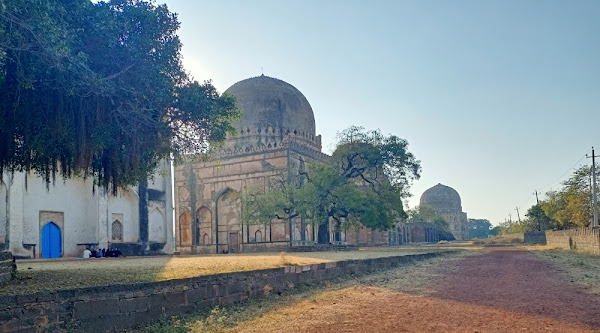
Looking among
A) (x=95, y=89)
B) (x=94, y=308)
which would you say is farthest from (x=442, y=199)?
(x=94, y=308)

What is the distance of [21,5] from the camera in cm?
776

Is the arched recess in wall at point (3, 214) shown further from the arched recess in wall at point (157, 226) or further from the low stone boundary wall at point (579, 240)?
the low stone boundary wall at point (579, 240)

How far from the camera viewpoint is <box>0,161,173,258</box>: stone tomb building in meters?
22.3

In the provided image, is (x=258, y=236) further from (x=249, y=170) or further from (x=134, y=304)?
(x=134, y=304)

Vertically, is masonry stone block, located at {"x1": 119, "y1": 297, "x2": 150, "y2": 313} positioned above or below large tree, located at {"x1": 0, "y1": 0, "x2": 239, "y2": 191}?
below

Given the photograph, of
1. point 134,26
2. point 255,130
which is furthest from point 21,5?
point 255,130

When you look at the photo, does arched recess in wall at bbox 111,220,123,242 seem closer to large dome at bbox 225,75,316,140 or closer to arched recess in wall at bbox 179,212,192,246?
arched recess in wall at bbox 179,212,192,246

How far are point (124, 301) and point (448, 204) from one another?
83.7 m

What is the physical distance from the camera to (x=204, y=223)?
1412 inches

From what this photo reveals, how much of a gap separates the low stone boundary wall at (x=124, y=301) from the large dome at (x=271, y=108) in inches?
1033

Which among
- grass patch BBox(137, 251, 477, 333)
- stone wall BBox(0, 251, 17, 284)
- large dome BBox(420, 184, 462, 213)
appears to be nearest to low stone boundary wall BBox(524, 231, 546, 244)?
grass patch BBox(137, 251, 477, 333)

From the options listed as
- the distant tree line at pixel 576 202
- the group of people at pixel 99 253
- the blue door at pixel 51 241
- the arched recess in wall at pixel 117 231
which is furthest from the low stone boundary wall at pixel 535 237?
the blue door at pixel 51 241

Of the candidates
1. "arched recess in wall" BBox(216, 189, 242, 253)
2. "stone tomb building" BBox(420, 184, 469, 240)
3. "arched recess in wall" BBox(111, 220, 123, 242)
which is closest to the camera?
"arched recess in wall" BBox(111, 220, 123, 242)

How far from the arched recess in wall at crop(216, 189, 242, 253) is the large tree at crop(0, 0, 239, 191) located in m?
23.2
